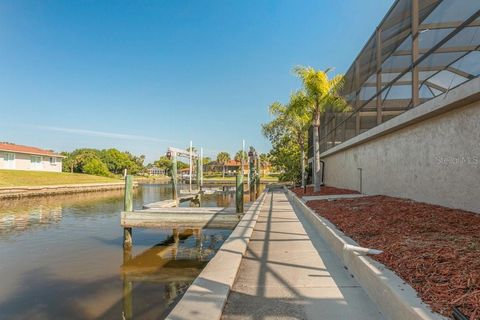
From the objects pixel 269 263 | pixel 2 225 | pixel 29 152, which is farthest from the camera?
pixel 29 152

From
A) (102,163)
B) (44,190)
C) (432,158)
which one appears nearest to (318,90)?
(432,158)

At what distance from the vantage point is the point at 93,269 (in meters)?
8.77

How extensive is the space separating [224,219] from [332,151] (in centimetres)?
1009

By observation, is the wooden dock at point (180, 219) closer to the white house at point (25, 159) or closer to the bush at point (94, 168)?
the white house at point (25, 159)

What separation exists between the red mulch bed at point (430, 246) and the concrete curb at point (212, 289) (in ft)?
5.98

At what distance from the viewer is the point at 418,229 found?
204 inches

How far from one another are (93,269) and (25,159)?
47.9 meters

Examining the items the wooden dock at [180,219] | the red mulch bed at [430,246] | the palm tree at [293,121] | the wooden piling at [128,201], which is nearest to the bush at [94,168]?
the palm tree at [293,121]

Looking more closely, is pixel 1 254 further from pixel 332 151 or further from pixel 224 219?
pixel 332 151

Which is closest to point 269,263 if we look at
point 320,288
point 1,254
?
point 320,288

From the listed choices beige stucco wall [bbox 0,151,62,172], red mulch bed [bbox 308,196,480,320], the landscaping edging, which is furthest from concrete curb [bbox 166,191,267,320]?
beige stucco wall [bbox 0,151,62,172]

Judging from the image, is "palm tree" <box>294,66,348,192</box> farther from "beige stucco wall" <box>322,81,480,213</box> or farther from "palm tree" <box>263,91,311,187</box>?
"beige stucco wall" <box>322,81,480,213</box>

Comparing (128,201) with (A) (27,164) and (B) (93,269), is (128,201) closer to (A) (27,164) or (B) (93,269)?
(B) (93,269)

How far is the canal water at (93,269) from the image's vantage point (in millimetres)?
6305
